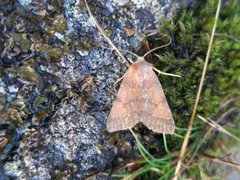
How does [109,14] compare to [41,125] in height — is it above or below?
above

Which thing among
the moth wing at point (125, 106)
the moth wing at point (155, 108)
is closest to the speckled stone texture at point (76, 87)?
the moth wing at point (125, 106)

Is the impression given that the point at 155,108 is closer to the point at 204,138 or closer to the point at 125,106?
the point at 125,106

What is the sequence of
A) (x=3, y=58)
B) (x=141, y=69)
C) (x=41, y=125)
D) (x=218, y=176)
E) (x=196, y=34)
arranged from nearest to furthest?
(x=3, y=58) → (x=41, y=125) → (x=141, y=69) → (x=196, y=34) → (x=218, y=176)

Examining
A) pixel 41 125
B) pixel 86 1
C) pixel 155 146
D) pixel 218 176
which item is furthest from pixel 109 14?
pixel 218 176

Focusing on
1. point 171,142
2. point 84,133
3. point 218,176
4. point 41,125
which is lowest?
point 218,176

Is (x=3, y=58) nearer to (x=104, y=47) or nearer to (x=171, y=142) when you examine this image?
(x=104, y=47)

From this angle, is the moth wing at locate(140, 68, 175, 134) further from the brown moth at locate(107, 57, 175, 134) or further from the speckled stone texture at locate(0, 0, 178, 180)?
the speckled stone texture at locate(0, 0, 178, 180)

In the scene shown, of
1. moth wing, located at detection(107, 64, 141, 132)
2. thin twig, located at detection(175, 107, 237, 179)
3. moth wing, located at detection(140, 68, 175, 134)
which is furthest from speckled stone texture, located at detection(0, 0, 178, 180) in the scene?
thin twig, located at detection(175, 107, 237, 179)
